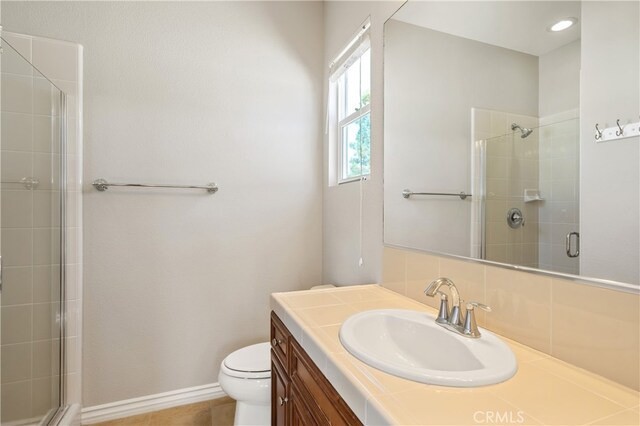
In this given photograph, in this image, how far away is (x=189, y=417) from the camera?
5.90 feet

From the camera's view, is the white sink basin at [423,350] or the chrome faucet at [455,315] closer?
the white sink basin at [423,350]

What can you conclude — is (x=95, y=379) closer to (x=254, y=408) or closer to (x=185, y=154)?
(x=254, y=408)

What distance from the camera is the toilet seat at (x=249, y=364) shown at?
A: 1.48 metres

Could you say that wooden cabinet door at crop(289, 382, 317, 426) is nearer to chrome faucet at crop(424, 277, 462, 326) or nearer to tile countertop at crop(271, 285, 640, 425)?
tile countertop at crop(271, 285, 640, 425)

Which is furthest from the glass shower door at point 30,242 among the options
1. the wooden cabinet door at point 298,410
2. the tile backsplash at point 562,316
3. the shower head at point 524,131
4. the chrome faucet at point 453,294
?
the shower head at point 524,131

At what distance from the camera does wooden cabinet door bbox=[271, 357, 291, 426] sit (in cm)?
111

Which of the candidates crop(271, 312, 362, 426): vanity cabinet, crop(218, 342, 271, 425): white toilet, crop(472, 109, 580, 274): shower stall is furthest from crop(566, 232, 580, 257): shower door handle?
crop(218, 342, 271, 425): white toilet

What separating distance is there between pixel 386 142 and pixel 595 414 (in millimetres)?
1163

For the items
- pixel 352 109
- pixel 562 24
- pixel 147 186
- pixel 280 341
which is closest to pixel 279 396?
pixel 280 341

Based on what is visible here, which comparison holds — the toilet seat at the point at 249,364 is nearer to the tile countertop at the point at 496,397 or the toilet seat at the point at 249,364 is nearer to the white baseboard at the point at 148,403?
the white baseboard at the point at 148,403

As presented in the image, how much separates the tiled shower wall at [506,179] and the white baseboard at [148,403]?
6.04ft

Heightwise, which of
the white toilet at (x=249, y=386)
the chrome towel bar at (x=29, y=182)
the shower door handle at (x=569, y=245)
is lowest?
the white toilet at (x=249, y=386)

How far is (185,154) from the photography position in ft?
6.28

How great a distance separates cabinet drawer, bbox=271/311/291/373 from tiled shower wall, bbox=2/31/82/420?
3.75 feet
